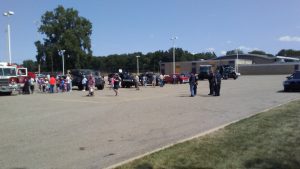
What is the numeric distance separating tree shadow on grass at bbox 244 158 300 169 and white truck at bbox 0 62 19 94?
1036 inches

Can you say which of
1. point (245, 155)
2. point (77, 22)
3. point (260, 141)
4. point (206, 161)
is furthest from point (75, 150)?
point (77, 22)

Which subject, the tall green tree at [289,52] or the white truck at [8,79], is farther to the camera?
the tall green tree at [289,52]

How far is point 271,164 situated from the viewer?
19.6 feet

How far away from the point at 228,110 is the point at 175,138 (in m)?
6.32

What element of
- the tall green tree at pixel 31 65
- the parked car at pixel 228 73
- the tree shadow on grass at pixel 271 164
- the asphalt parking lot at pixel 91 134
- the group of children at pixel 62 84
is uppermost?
the tall green tree at pixel 31 65

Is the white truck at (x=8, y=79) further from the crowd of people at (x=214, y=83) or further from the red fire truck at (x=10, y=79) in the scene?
the crowd of people at (x=214, y=83)

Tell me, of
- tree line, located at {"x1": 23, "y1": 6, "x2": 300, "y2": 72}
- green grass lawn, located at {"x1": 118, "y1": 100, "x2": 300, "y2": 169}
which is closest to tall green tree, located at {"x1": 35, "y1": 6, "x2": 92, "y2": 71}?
tree line, located at {"x1": 23, "y1": 6, "x2": 300, "y2": 72}

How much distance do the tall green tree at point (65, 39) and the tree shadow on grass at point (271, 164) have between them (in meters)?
82.2

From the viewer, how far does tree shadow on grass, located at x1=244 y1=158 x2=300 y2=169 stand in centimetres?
583

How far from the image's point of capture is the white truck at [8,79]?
28.7m

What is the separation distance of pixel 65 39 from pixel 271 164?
84.0 metres

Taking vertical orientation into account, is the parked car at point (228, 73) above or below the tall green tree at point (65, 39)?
below

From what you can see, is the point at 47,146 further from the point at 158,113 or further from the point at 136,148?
the point at 158,113

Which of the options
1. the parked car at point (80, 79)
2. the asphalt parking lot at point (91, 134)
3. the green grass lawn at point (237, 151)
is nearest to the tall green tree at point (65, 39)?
the parked car at point (80, 79)
